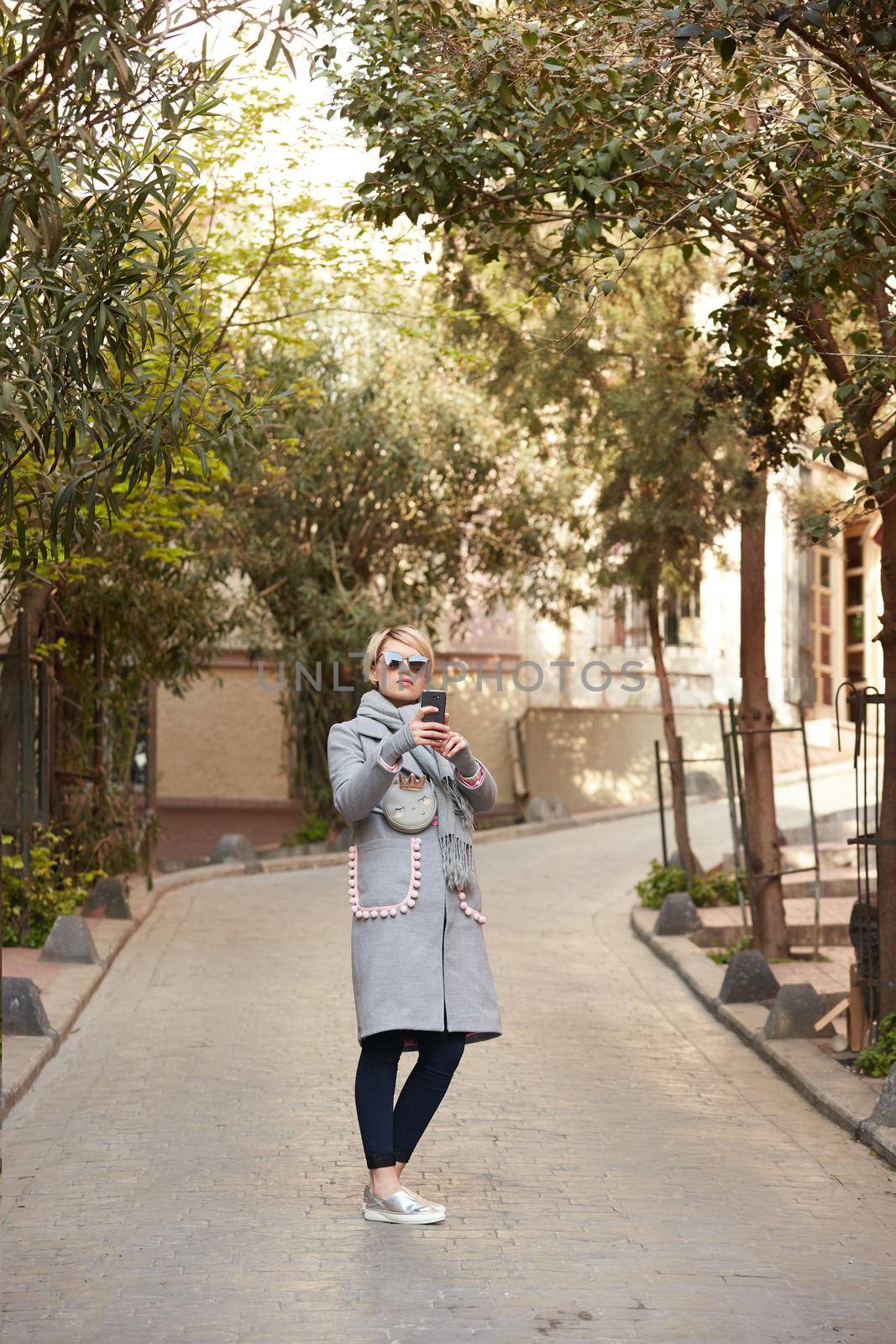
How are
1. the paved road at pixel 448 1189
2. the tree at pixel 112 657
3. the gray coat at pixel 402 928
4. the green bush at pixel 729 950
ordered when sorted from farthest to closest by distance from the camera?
the tree at pixel 112 657, the green bush at pixel 729 950, the gray coat at pixel 402 928, the paved road at pixel 448 1189

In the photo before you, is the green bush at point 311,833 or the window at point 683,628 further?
the window at point 683,628

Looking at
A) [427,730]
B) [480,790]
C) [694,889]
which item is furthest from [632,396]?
[427,730]

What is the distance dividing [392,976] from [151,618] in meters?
9.84

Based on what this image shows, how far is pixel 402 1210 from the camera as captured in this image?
5566 millimetres

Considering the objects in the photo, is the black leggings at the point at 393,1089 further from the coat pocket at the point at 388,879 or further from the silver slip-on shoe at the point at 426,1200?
the coat pocket at the point at 388,879

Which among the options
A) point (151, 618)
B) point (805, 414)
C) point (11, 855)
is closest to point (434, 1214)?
point (805, 414)

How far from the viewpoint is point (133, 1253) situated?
5.32 meters

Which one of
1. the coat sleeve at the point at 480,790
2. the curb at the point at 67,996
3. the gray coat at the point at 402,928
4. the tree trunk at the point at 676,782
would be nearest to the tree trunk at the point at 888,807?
the coat sleeve at the point at 480,790

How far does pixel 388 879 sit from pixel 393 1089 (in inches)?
28.3

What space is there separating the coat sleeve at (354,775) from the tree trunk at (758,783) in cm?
644

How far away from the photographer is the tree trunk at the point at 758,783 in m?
11.7

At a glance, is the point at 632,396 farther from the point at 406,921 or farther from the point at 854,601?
the point at 854,601

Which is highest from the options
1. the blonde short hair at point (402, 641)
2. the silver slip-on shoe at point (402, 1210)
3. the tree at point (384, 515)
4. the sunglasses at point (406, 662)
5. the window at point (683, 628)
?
the tree at point (384, 515)

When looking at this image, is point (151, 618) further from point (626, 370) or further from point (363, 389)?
point (363, 389)
